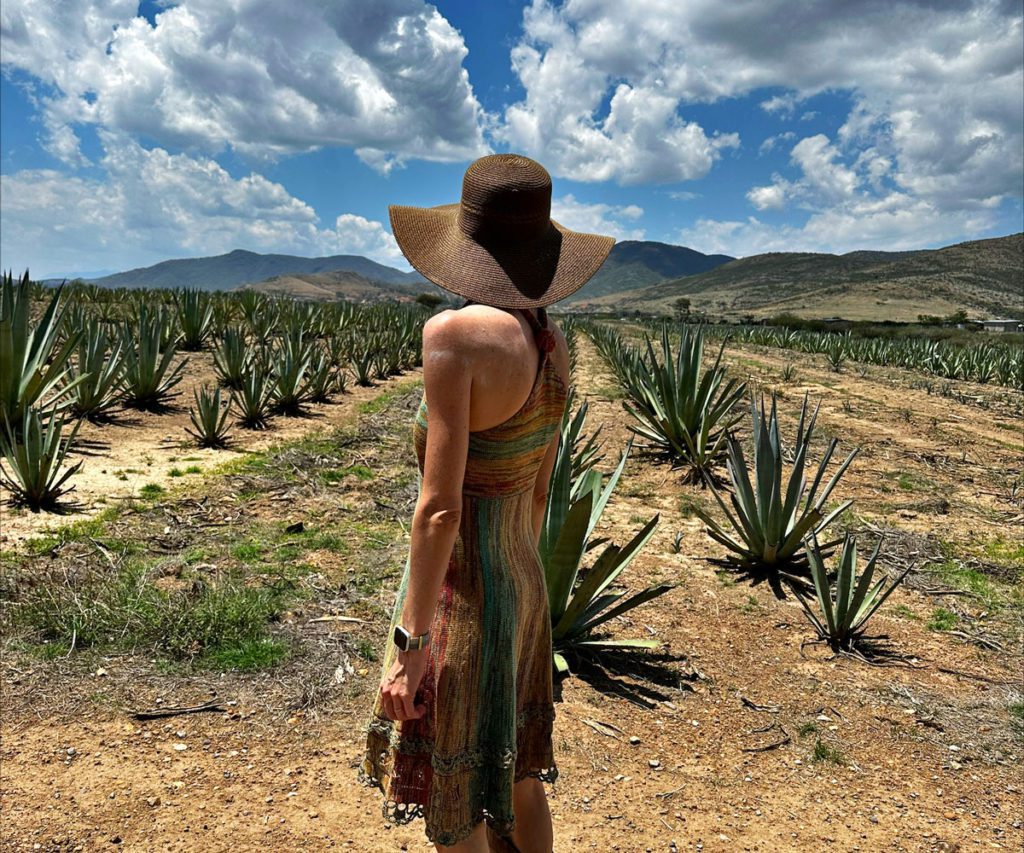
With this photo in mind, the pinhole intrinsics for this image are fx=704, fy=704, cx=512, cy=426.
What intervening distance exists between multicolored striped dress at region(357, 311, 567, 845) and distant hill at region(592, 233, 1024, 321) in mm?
75687

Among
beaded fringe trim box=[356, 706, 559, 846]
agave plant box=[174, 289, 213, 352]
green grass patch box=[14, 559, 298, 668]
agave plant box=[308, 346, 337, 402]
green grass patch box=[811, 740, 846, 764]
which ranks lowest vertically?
green grass patch box=[811, 740, 846, 764]

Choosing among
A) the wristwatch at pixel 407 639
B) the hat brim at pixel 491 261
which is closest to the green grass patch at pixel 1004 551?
the hat brim at pixel 491 261

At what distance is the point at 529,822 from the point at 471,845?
0.26 meters

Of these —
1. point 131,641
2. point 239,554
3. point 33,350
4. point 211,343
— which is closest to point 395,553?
point 239,554

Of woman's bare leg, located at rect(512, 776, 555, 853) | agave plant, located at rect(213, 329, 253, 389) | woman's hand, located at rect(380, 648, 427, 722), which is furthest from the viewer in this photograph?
agave plant, located at rect(213, 329, 253, 389)

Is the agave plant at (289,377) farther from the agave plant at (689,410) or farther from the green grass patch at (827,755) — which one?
the green grass patch at (827,755)

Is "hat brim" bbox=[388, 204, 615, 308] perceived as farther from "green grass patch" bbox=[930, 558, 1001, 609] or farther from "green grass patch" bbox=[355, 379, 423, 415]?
"green grass patch" bbox=[355, 379, 423, 415]

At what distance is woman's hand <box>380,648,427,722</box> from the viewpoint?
1229 mm

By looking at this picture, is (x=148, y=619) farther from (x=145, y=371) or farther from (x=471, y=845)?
(x=145, y=371)

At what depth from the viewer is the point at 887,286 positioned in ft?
271

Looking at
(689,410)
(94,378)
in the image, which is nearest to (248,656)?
(689,410)

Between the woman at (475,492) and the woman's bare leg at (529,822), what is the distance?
17cm

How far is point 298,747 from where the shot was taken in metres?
2.42

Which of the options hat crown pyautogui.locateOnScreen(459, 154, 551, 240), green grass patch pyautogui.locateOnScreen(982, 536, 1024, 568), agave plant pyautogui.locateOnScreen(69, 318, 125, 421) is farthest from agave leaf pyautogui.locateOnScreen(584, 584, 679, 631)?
agave plant pyautogui.locateOnScreen(69, 318, 125, 421)
